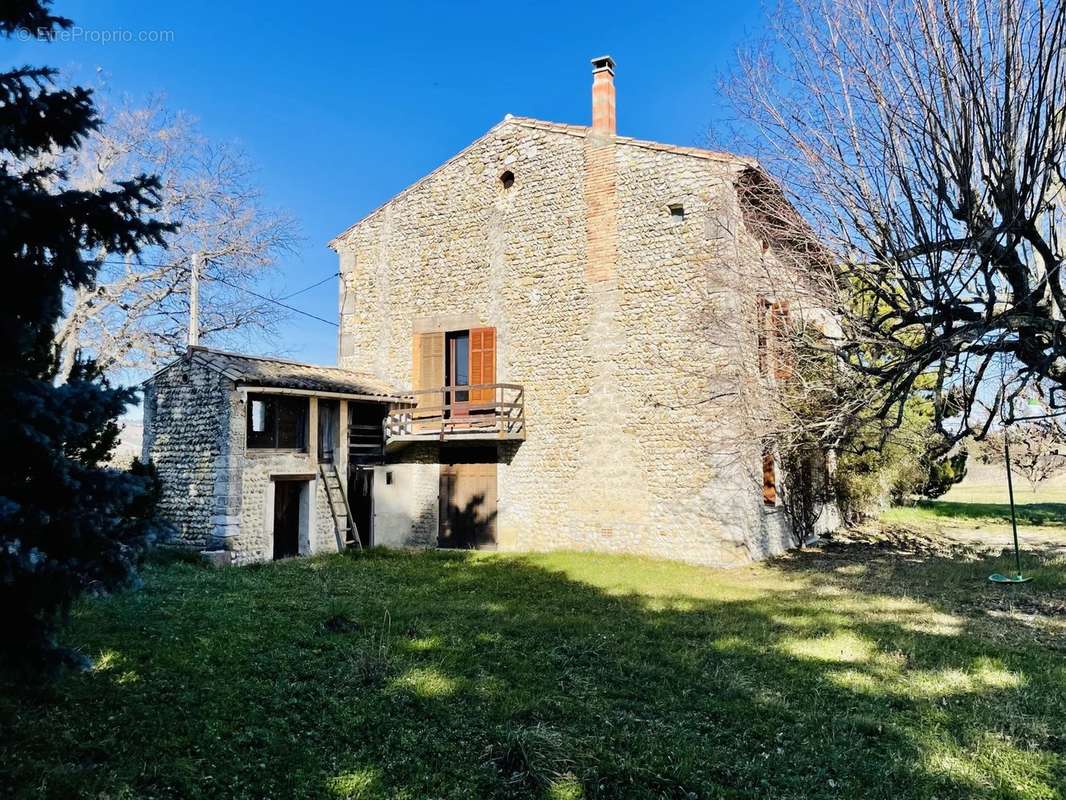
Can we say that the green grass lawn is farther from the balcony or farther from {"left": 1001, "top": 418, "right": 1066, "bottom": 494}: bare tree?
{"left": 1001, "top": 418, "right": 1066, "bottom": 494}: bare tree

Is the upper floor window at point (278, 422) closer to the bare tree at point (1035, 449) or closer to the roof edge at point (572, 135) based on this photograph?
the roof edge at point (572, 135)

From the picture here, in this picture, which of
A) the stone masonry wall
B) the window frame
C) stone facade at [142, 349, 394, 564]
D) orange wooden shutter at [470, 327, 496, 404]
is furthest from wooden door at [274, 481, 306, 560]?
orange wooden shutter at [470, 327, 496, 404]

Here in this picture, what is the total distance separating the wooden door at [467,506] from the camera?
15.7 m

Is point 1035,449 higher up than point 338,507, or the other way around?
point 1035,449

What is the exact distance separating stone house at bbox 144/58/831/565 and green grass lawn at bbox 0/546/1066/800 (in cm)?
398

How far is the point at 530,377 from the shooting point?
15484mm

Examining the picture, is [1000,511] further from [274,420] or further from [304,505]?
[274,420]

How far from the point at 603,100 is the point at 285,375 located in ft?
30.0

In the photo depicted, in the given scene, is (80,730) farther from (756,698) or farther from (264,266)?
(264,266)

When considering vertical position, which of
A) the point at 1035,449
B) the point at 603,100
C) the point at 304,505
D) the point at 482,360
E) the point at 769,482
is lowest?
the point at 304,505

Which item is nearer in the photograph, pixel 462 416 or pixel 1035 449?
pixel 462 416

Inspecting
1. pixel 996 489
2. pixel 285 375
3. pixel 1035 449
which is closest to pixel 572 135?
pixel 285 375

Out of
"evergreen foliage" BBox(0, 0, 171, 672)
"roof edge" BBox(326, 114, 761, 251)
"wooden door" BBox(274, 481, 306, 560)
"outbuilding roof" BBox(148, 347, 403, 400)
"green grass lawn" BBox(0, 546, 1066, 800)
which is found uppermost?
"roof edge" BBox(326, 114, 761, 251)

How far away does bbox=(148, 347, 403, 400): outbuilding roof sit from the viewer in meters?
13.3
